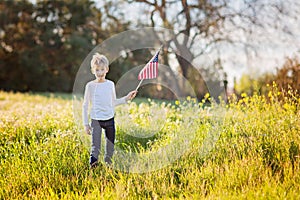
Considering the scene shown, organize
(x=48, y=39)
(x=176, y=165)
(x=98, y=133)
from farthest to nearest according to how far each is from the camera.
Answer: (x=48, y=39) → (x=98, y=133) → (x=176, y=165)

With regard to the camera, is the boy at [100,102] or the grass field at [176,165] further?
the boy at [100,102]

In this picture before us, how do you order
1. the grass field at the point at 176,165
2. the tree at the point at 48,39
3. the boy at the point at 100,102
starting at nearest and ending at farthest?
the grass field at the point at 176,165 < the boy at the point at 100,102 < the tree at the point at 48,39

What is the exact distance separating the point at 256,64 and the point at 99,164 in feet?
33.2

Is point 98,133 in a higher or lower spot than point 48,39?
lower

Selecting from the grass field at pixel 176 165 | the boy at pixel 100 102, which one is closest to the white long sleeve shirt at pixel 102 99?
the boy at pixel 100 102

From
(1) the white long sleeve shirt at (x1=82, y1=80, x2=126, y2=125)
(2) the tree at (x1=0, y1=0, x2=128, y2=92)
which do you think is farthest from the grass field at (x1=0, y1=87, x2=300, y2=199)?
(2) the tree at (x1=0, y1=0, x2=128, y2=92)

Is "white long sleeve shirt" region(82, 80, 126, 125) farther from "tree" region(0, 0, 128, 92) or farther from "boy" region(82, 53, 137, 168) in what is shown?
"tree" region(0, 0, 128, 92)

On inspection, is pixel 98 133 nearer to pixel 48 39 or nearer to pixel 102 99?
pixel 102 99

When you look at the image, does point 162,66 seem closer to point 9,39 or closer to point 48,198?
point 9,39

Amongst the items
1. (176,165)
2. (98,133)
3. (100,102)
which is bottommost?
(176,165)

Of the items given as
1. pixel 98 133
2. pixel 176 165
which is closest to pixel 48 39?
pixel 98 133

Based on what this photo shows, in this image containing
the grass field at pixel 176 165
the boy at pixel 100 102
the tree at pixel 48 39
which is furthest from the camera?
the tree at pixel 48 39

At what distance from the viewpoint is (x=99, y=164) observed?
4.27 metres

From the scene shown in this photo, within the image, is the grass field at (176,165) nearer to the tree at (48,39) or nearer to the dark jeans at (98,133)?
the dark jeans at (98,133)
